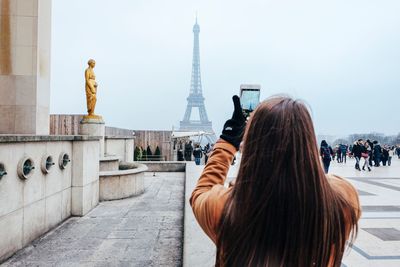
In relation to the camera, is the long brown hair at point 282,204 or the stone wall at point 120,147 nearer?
the long brown hair at point 282,204

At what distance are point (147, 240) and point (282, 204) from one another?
4773 mm

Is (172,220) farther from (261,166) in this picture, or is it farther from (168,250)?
(261,166)

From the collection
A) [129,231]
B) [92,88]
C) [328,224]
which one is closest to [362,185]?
[129,231]

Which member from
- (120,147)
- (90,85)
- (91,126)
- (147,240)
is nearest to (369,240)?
(147,240)

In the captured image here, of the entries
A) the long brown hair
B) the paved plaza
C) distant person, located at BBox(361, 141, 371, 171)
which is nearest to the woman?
the long brown hair

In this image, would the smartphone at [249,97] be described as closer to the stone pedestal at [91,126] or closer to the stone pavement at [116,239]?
the stone pavement at [116,239]

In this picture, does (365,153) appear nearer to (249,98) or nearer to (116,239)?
(116,239)

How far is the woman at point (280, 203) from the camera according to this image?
111 centimetres

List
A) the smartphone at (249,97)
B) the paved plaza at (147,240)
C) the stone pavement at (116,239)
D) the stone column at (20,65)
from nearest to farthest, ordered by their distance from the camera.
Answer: the smartphone at (249,97)
the paved plaza at (147,240)
the stone pavement at (116,239)
the stone column at (20,65)

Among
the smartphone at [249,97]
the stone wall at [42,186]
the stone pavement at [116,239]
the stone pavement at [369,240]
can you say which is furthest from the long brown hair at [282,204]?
the stone wall at [42,186]

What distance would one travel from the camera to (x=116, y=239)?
5512mm

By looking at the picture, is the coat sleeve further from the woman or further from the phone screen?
the phone screen

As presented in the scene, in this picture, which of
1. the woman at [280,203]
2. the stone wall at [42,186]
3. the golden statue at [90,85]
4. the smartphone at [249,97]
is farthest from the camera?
the golden statue at [90,85]

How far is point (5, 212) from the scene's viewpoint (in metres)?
4.63
